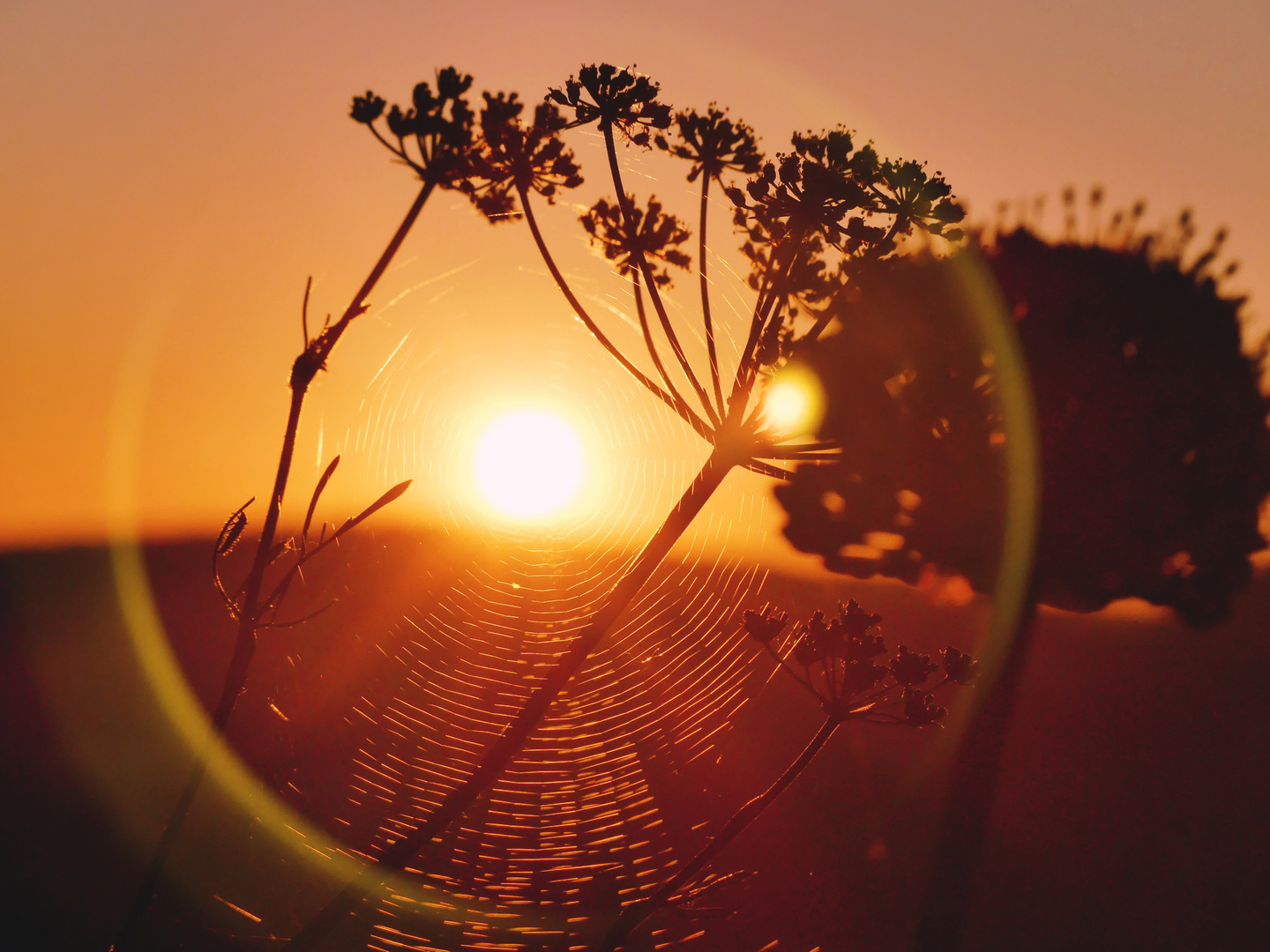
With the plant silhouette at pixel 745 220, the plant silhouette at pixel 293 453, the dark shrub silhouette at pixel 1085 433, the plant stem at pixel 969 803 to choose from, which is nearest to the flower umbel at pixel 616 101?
the plant silhouette at pixel 745 220

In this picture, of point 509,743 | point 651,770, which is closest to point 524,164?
point 509,743

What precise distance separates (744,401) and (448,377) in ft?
3.83

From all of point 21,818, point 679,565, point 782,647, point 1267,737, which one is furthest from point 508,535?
point 1267,737

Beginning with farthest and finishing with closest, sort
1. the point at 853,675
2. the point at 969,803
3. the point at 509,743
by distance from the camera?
1. the point at 969,803
2. the point at 853,675
3. the point at 509,743

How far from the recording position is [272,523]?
114cm

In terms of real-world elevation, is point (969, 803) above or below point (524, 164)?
below

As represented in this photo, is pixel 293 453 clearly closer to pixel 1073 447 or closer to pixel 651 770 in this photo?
pixel 651 770

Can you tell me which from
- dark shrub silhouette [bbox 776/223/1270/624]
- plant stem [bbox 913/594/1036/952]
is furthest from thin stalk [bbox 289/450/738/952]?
plant stem [bbox 913/594/1036/952]

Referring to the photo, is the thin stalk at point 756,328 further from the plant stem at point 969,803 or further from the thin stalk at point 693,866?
the plant stem at point 969,803

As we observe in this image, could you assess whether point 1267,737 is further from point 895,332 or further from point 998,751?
point 895,332

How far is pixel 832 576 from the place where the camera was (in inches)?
288

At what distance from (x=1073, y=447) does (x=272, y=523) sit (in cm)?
536

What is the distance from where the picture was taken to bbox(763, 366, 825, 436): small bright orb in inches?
90.5

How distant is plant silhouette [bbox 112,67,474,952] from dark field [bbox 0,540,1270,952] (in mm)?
625
